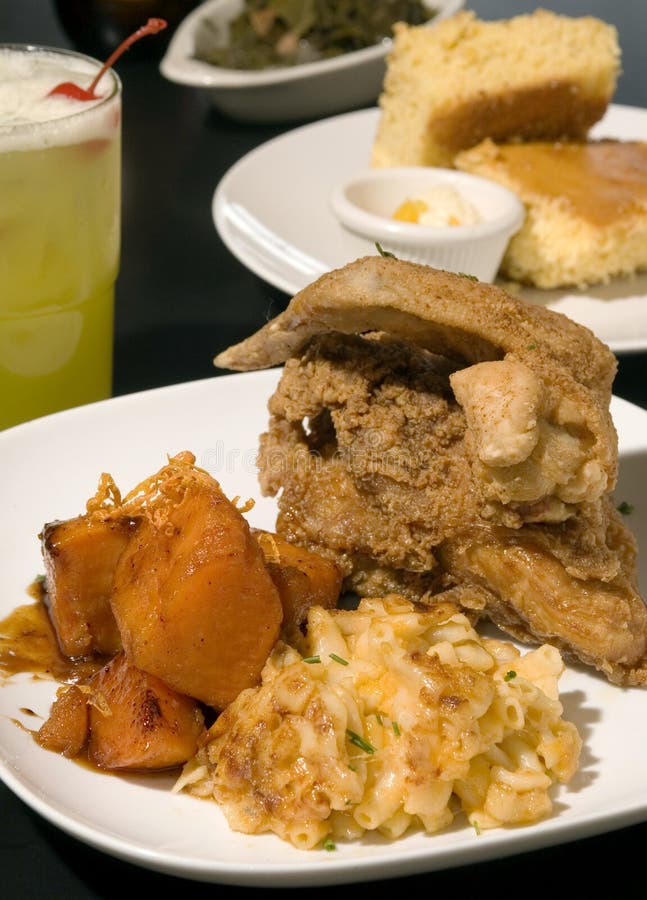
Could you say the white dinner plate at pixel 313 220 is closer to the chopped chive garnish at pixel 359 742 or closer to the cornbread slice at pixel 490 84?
the cornbread slice at pixel 490 84

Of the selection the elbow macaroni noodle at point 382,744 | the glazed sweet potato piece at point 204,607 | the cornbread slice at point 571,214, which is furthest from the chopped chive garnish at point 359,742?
the cornbread slice at point 571,214

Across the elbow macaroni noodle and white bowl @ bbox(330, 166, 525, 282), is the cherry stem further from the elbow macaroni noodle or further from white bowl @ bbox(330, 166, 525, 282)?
the elbow macaroni noodle

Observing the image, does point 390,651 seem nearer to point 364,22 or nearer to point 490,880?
point 490,880

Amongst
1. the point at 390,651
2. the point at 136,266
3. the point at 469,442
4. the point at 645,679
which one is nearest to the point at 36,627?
the point at 390,651

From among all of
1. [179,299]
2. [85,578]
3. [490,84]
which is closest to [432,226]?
[490,84]

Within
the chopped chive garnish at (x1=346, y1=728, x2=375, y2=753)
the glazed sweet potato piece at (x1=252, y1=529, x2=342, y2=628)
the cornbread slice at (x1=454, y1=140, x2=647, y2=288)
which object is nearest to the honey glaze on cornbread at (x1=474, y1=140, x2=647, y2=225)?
the cornbread slice at (x1=454, y1=140, x2=647, y2=288)

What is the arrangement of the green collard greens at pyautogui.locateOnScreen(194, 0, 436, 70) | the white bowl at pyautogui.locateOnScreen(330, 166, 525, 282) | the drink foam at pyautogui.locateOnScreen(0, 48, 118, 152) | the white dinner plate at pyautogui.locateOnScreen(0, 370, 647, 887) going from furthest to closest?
1. the green collard greens at pyautogui.locateOnScreen(194, 0, 436, 70)
2. the white bowl at pyautogui.locateOnScreen(330, 166, 525, 282)
3. the drink foam at pyautogui.locateOnScreen(0, 48, 118, 152)
4. the white dinner plate at pyautogui.locateOnScreen(0, 370, 647, 887)
